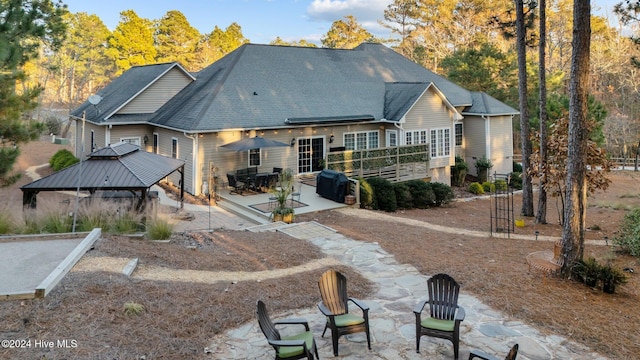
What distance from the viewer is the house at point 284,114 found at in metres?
18.5

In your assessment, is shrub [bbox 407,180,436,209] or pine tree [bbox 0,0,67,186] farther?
shrub [bbox 407,180,436,209]

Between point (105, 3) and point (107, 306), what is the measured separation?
4227 cm

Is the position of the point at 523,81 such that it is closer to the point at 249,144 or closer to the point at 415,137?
the point at 415,137


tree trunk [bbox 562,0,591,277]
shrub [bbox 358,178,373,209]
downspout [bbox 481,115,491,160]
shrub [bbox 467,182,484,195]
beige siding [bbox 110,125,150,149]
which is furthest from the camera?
downspout [bbox 481,115,491,160]

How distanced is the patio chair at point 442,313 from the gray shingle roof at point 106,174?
7.58 m

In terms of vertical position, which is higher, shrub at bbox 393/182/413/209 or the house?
the house

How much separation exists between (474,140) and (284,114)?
1228 cm

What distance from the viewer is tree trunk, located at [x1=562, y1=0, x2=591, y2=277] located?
8055 mm

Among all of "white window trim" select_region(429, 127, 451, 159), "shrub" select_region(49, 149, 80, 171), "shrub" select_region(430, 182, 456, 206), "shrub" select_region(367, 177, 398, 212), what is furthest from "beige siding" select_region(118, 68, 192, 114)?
"shrub" select_region(430, 182, 456, 206)

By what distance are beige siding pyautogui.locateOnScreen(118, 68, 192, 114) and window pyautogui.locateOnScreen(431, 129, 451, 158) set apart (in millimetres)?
12872

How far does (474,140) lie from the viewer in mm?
25828

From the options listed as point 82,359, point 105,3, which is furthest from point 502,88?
point 105,3

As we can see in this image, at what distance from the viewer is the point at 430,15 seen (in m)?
45.6

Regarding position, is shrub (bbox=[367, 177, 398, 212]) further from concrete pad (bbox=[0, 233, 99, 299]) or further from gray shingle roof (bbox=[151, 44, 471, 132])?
concrete pad (bbox=[0, 233, 99, 299])
